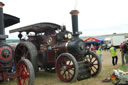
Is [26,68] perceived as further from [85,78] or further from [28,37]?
[28,37]

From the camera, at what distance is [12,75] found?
3842mm

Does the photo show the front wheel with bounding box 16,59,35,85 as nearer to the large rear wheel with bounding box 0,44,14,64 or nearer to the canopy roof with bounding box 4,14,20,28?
the large rear wheel with bounding box 0,44,14,64

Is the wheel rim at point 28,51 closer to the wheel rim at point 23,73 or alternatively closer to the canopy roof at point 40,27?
the canopy roof at point 40,27

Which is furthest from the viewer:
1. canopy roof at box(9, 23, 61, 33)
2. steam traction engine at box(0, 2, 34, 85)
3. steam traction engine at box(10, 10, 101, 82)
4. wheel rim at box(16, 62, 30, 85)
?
Answer: canopy roof at box(9, 23, 61, 33)

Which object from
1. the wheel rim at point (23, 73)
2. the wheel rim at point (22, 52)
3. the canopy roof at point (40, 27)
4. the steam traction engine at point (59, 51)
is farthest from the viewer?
the wheel rim at point (22, 52)

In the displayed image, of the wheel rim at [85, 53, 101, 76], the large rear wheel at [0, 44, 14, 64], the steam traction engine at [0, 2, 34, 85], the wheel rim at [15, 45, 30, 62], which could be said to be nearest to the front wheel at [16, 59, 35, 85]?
the steam traction engine at [0, 2, 34, 85]

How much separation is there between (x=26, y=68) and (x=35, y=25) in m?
2.15

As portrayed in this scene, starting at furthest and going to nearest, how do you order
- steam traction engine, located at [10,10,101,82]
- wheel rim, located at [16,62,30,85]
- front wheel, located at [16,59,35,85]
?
steam traction engine, located at [10,10,101,82] < wheel rim, located at [16,62,30,85] < front wheel, located at [16,59,35,85]

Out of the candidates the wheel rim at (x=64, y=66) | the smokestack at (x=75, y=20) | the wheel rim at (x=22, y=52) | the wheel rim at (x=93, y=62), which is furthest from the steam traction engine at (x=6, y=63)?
the wheel rim at (x=93, y=62)

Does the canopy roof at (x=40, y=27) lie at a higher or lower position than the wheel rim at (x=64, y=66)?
higher

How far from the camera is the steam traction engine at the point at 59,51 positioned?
193 inches

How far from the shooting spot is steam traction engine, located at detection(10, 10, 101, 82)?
490 centimetres


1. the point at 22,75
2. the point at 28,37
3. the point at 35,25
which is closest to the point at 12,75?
the point at 22,75

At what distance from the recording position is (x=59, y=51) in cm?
527
